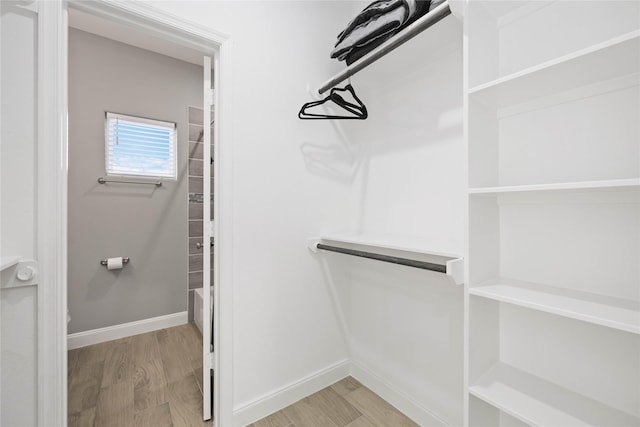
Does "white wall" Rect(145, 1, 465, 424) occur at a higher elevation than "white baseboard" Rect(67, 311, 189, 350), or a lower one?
higher

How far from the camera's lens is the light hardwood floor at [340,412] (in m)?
1.46

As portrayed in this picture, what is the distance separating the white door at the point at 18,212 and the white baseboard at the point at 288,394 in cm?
86

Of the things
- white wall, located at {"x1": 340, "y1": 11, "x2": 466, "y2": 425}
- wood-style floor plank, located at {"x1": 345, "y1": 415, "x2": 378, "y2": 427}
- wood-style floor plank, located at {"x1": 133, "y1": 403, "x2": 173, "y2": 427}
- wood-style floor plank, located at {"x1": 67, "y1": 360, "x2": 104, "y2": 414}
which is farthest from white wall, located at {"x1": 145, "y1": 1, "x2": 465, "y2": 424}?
wood-style floor plank, located at {"x1": 67, "y1": 360, "x2": 104, "y2": 414}

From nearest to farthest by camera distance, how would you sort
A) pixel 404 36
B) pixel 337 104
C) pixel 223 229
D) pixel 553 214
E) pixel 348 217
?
pixel 553 214 < pixel 404 36 < pixel 223 229 < pixel 337 104 < pixel 348 217

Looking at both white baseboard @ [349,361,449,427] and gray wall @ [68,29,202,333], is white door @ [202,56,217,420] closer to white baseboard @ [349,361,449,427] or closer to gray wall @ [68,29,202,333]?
white baseboard @ [349,361,449,427]

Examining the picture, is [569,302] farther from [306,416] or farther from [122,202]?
[122,202]

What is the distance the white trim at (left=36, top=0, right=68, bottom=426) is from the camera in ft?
3.41

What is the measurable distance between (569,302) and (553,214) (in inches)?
12.8

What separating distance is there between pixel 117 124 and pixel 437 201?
2740 mm

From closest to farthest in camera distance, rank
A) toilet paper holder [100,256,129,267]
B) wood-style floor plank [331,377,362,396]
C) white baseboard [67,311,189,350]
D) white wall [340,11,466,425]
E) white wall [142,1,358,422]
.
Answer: white wall [340,11,466,425], white wall [142,1,358,422], wood-style floor plank [331,377,362,396], white baseboard [67,311,189,350], toilet paper holder [100,256,129,267]

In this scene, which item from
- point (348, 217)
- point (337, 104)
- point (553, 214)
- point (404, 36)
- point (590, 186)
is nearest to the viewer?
point (590, 186)

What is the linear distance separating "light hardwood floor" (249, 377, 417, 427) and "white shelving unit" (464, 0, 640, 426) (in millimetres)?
642

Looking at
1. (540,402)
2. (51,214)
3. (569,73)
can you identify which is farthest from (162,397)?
(569,73)

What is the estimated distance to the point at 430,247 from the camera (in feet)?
3.91
